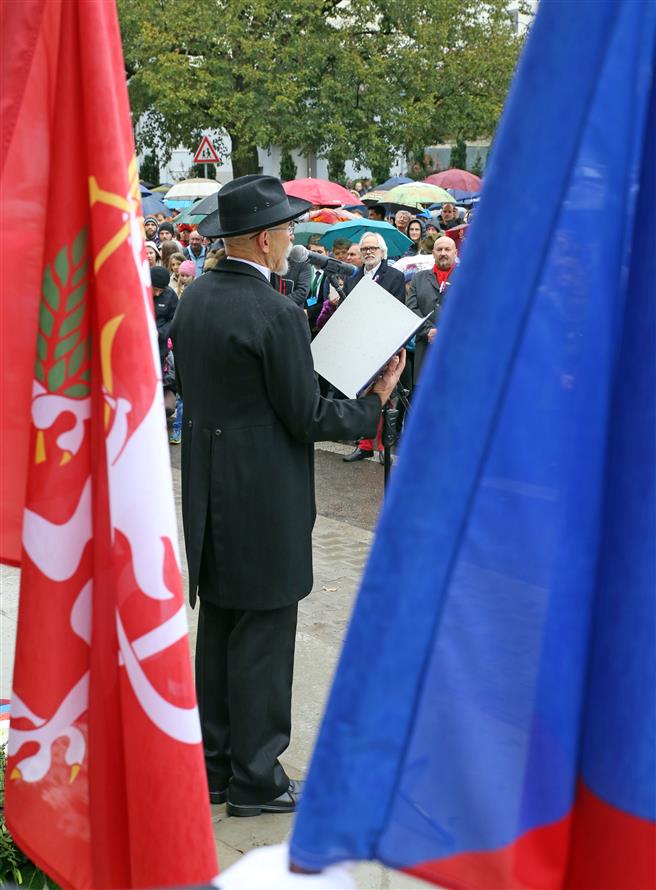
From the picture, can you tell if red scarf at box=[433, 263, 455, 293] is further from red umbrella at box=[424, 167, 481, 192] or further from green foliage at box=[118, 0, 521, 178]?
green foliage at box=[118, 0, 521, 178]

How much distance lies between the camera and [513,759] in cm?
141

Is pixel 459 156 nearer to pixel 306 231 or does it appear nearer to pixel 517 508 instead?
pixel 306 231

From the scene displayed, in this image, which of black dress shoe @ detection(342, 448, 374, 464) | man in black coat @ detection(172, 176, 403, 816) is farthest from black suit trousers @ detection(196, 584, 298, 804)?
black dress shoe @ detection(342, 448, 374, 464)

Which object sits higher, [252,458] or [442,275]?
[252,458]

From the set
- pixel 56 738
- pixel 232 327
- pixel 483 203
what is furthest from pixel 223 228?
pixel 483 203

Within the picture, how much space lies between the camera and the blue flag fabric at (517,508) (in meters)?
1.35

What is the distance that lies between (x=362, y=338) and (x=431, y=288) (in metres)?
→ 5.73

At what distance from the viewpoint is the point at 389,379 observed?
381cm

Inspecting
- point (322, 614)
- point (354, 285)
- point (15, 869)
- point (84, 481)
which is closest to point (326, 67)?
point (354, 285)

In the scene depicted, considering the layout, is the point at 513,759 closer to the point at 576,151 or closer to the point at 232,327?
the point at 576,151

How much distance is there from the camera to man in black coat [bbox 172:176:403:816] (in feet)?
11.7

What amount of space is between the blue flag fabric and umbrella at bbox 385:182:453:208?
64.2 ft

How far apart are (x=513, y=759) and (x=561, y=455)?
14.8 inches

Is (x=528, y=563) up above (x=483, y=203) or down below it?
below
